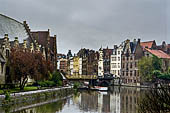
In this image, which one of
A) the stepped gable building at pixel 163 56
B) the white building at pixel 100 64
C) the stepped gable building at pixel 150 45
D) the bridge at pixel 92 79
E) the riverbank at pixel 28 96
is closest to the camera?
the riverbank at pixel 28 96

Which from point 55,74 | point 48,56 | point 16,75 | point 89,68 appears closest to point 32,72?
point 16,75

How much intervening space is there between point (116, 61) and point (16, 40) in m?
64.8

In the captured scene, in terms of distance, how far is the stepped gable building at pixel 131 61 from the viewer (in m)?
101

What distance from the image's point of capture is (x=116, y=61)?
370ft

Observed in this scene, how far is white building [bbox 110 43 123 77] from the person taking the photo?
4375 inches

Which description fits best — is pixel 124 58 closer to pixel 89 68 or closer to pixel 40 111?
pixel 89 68

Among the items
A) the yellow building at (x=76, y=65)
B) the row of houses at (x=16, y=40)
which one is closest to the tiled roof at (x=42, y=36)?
the row of houses at (x=16, y=40)

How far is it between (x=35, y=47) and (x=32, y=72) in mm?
21132

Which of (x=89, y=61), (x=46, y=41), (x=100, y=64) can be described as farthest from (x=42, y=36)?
(x=89, y=61)

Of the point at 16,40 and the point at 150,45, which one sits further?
the point at 150,45

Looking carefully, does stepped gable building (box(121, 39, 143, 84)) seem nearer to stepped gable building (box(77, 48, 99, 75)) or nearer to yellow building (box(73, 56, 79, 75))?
stepped gable building (box(77, 48, 99, 75))

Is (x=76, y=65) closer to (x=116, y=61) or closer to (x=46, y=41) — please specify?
(x=116, y=61)

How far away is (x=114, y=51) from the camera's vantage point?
373ft

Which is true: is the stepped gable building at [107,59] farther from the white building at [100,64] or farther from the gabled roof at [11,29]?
the gabled roof at [11,29]
